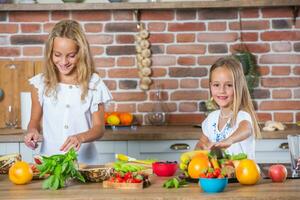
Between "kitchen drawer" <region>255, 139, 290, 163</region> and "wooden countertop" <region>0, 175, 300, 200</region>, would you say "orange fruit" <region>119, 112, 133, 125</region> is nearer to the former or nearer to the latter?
"kitchen drawer" <region>255, 139, 290, 163</region>

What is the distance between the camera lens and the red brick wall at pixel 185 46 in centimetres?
455

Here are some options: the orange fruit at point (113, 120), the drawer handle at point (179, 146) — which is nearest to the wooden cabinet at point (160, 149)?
the drawer handle at point (179, 146)

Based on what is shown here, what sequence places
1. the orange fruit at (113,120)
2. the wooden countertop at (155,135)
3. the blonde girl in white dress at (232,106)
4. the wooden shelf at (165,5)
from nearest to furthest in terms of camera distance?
1. the blonde girl in white dress at (232,106)
2. the wooden countertop at (155,135)
3. the orange fruit at (113,120)
4. the wooden shelf at (165,5)

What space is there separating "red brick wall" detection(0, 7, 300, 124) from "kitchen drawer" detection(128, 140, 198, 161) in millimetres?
542

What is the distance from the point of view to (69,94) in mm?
3424

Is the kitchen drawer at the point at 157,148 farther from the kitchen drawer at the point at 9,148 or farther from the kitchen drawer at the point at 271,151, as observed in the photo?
the kitchen drawer at the point at 9,148

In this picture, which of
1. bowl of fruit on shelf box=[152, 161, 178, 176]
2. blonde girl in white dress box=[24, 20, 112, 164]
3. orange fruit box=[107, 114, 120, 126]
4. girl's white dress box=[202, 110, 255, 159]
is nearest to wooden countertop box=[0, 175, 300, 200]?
bowl of fruit on shelf box=[152, 161, 178, 176]

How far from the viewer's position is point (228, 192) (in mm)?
2268

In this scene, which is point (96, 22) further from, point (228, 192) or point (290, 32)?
point (228, 192)

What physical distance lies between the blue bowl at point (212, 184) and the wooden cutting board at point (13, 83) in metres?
2.50

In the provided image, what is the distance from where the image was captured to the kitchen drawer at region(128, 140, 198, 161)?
13.3 ft

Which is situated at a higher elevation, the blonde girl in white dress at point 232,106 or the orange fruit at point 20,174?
the blonde girl in white dress at point 232,106

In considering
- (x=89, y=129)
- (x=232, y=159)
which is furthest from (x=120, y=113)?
(x=232, y=159)

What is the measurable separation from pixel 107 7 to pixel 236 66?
4.76 feet
